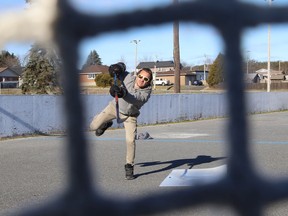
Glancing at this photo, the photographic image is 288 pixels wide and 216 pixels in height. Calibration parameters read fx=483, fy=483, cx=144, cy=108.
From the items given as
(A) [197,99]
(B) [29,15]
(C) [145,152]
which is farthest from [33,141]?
(B) [29,15]

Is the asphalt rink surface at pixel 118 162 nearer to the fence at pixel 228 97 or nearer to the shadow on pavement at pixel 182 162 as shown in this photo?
the shadow on pavement at pixel 182 162

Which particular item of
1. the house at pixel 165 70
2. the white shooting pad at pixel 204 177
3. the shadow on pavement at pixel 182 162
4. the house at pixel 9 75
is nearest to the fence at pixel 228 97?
the white shooting pad at pixel 204 177

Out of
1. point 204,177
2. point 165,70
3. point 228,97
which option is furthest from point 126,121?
point 165,70

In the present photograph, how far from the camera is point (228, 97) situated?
1225 mm

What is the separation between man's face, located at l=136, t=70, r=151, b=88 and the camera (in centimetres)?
561

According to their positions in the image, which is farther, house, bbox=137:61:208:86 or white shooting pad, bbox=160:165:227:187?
house, bbox=137:61:208:86

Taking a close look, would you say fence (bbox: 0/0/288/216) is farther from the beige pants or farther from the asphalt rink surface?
the beige pants

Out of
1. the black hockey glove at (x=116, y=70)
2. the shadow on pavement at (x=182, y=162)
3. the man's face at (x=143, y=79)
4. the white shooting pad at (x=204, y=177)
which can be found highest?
the black hockey glove at (x=116, y=70)

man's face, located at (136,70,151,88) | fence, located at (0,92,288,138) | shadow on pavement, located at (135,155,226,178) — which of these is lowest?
shadow on pavement, located at (135,155,226,178)

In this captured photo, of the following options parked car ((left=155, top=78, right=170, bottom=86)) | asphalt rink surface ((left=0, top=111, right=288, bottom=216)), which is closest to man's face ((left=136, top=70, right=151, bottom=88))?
asphalt rink surface ((left=0, top=111, right=288, bottom=216))

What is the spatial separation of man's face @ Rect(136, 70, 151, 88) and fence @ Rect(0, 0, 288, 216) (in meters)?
4.33

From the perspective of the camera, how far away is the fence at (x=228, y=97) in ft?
3.31

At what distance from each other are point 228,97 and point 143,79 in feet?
14.5

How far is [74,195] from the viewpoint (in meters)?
1.08
